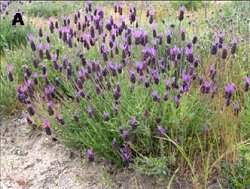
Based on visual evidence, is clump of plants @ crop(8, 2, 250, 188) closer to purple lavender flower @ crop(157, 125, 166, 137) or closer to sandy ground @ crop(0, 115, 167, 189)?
purple lavender flower @ crop(157, 125, 166, 137)

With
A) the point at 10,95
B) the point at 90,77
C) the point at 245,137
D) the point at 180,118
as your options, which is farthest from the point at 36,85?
the point at 245,137

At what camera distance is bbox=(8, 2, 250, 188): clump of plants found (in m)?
2.82

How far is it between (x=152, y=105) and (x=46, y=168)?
89 cm

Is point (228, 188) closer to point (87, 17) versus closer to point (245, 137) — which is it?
point (245, 137)

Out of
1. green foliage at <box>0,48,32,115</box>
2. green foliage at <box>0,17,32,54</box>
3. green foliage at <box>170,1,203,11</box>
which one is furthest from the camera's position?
green foliage at <box>170,1,203,11</box>

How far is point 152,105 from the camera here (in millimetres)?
2932

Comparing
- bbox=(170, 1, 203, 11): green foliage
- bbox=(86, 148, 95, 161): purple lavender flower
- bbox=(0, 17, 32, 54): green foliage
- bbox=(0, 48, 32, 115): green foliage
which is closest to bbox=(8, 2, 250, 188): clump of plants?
bbox=(86, 148, 95, 161): purple lavender flower

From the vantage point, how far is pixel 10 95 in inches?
155

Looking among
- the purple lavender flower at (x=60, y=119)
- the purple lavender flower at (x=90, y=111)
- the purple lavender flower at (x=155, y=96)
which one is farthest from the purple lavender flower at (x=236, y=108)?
the purple lavender flower at (x=60, y=119)

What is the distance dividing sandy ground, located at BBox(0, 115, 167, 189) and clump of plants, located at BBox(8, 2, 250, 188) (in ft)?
0.36

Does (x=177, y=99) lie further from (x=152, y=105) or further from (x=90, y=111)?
(x=90, y=111)

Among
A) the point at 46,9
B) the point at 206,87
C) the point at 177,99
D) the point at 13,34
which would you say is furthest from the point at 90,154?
the point at 46,9

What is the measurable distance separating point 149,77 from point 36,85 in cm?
107

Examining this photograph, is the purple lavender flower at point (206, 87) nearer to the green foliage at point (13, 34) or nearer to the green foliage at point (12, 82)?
the green foliage at point (12, 82)
